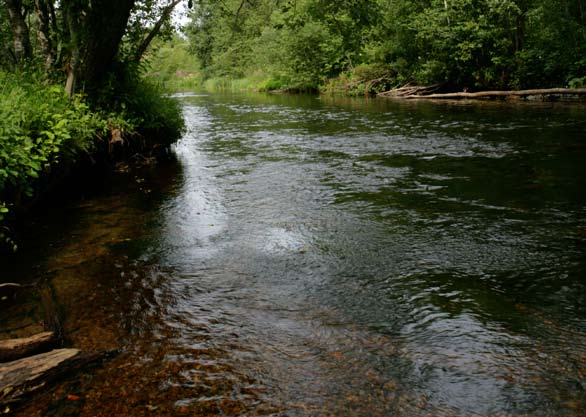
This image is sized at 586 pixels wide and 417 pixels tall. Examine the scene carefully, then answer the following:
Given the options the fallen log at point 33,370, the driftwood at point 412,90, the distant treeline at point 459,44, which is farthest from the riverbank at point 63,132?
the driftwood at point 412,90

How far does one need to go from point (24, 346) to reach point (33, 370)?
0.30 metres

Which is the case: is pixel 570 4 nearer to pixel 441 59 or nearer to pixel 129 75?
pixel 441 59

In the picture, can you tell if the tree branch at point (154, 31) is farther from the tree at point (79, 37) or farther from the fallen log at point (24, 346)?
the fallen log at point (24, 346)

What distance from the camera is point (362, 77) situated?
32.1 meters

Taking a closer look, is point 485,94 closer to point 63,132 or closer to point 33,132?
point 63,132

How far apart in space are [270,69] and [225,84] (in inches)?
634

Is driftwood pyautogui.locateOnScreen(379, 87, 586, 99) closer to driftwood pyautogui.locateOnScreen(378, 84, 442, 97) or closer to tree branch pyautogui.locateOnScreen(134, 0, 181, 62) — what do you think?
driftwood pyautogui.locateOnScreen(378, 84, 442, 97)

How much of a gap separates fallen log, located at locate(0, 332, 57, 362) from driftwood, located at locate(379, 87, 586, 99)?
69.2 ft

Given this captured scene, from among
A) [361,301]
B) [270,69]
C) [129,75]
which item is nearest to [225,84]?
[270,69]

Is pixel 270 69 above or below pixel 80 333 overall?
above

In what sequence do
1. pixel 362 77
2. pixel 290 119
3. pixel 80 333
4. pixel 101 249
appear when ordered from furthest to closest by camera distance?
pixel 362 77
pixel 290 119
pixel 101 249
pixel 80 333

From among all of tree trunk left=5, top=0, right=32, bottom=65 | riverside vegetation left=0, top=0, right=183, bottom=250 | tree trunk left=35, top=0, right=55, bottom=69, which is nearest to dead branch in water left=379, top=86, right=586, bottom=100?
riverside vegetation left=0, top=0, right=183, bottom=250

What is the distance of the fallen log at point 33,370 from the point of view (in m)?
3.03

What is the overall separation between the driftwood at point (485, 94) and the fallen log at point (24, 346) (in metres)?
21.1
